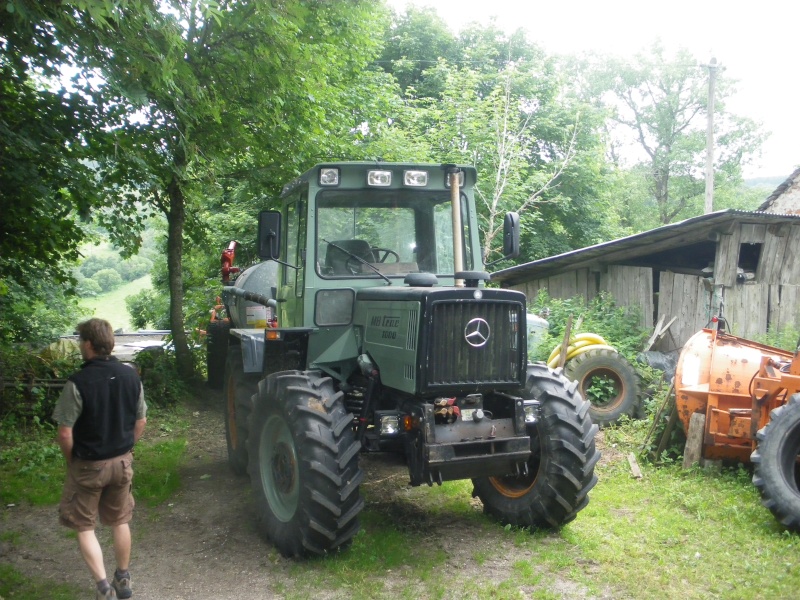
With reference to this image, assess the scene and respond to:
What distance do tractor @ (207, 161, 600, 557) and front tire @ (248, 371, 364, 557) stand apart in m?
0.01

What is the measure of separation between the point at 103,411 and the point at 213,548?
5.42 feet

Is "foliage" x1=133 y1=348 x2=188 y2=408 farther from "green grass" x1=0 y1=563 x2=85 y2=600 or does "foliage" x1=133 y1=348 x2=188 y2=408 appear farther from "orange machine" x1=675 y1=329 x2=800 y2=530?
"orange machine" x1=675 y1=329 x2=800 y2=530

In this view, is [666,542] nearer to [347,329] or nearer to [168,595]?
[347,329]

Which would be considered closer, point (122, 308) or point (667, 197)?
point (667, 197)

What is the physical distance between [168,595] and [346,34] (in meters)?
9.47

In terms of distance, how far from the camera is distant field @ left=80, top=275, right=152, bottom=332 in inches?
1417

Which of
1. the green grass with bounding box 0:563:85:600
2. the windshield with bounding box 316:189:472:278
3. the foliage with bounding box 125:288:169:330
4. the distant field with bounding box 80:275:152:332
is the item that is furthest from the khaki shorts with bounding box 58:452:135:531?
the distant field with bounding box 80:275:152:332

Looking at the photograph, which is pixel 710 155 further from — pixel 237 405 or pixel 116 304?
pixel 116 304

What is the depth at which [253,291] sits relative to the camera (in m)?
9.82

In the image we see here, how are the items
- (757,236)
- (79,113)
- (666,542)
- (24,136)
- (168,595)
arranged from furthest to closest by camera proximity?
(757,236) → (79,113) → (24,136) → (666,542) → (168,595)

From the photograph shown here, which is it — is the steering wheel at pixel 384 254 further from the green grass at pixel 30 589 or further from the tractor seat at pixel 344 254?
the green grass at pixel 30 589

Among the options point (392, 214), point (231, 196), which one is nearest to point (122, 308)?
point (231, 196)

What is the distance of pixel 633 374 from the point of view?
9633 millimetres

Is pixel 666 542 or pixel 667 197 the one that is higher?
pixel 667 197
